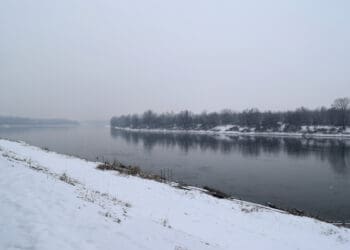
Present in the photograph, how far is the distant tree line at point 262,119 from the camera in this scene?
10219 centimetres

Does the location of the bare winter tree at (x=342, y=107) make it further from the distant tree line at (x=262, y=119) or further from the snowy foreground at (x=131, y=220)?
the snowy foreground at (x=131, y=220)

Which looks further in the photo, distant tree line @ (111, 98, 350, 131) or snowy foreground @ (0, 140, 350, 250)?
distant tree line @ (111, 98, 350, 131)

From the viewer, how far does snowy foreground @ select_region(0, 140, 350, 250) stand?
6.25 meters

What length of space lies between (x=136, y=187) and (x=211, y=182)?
1219 cm

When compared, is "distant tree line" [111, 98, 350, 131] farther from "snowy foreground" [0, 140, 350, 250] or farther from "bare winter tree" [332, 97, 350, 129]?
"snowy foreground" [0, 140, 350, 250]

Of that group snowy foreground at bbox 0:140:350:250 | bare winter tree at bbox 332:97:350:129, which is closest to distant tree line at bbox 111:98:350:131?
bare winter tree at bbox 332:97:350:129

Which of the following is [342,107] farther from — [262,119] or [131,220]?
[131,220]

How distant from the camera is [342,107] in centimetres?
10581

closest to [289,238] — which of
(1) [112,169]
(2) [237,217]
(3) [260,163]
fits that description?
(2) [237,217]

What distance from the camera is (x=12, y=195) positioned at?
789 cm

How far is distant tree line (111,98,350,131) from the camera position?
335 feet

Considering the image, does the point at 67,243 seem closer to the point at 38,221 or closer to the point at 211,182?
the point at 38,221

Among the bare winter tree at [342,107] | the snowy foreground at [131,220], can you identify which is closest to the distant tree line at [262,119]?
the bare winter tree at [342,107]

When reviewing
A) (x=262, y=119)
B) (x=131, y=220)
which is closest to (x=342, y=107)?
(x=262, y=119)
